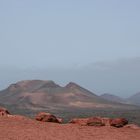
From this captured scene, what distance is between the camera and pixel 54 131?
78.4 ft

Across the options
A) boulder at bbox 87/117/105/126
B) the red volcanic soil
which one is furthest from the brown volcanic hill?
the red volcanic soil

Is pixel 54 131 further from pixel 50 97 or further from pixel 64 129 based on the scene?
pixel 50 97

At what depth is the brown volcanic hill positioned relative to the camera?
125 m

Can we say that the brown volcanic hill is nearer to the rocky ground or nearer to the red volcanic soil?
the rocky ground

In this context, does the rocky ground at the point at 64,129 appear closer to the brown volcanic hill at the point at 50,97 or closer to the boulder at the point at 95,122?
the boulder at the point at 95,122

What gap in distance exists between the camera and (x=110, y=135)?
23.8m

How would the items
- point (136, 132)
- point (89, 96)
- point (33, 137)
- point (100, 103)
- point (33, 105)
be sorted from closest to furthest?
point (33, 137)
point (136, 132)
point (33, 105)
point (100, 103)
point (89, 96)

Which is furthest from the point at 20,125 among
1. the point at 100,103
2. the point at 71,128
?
the point at 100,103

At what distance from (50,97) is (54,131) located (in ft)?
366

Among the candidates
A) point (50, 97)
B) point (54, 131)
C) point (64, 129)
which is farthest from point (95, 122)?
point (50, 97)

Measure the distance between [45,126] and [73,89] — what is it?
389 ft

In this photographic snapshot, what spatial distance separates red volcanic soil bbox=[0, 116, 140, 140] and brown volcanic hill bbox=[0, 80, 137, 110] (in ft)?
300

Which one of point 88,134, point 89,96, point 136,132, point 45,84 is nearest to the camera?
point 88,134

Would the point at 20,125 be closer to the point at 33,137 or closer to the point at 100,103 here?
the point at 33,137
